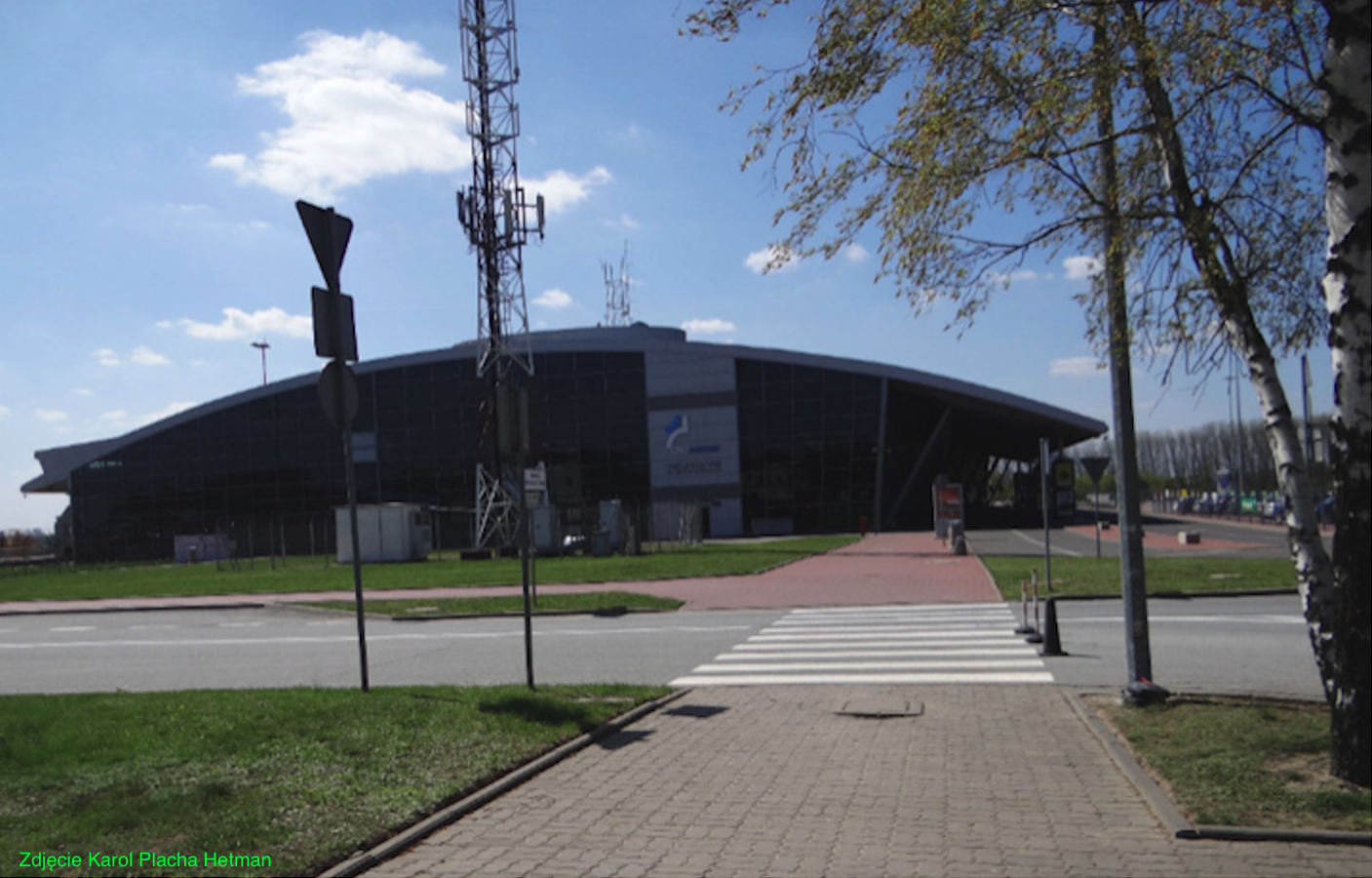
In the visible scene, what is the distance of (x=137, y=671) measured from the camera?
14.7 m

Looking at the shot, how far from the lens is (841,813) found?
6098 millimetres

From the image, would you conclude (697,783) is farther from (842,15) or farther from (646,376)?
(646,376)

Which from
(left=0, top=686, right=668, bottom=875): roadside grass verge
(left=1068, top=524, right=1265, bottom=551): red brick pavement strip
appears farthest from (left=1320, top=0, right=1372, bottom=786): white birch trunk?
(left=1068, top=524, right=1265, bottom=551): red brick pavement strip

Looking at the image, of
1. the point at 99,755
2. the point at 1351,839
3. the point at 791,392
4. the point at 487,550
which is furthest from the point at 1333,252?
the point at 791,392

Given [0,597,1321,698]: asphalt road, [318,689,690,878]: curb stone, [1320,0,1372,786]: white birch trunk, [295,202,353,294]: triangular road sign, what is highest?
[295,202,353,294]: triangular road sign

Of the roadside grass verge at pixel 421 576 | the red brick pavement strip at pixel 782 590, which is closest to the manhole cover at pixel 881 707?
the red brick pavement strip at pixel 782 590

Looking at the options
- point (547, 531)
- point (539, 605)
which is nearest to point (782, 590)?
point (539, 605)

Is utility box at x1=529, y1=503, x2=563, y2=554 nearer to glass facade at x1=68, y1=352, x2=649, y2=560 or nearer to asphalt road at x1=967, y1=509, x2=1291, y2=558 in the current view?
glass facade at x1=68, y1=352, x2=649, y2=560

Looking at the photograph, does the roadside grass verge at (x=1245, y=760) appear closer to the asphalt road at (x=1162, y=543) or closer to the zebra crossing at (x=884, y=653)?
the zebra crossing at (x=884, y=653)

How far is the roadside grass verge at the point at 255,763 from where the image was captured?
5.21 meters

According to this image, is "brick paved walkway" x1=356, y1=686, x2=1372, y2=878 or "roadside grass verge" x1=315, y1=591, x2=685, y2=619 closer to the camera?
"brick paved walkway" x1=356, y1=686, x2=1372, y2=878

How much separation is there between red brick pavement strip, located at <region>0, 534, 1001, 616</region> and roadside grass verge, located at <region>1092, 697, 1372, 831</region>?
12046mm

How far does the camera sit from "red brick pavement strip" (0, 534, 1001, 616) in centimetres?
2228

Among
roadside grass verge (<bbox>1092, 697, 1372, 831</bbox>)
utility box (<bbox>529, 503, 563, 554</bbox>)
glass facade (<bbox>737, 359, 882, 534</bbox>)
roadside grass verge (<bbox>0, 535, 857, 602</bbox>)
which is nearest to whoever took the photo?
roadside grass verge (<bbox>1092, 697, 1372, 831</bbox>)
